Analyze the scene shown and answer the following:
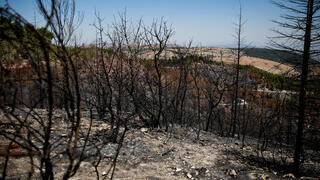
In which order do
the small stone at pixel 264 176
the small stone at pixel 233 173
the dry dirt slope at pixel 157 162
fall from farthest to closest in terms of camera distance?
the small stone at pixel 233 173 < the small stone at pixel 264 176 < the dry dirt slope at pixel 157 162

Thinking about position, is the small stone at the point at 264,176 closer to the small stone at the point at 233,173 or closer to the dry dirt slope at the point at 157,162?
the dry dirt slope at the point at 157,162

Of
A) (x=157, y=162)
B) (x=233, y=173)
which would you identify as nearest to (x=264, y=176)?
(x=233, y=173)

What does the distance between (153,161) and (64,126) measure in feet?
12.7

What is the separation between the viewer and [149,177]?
4625 mm

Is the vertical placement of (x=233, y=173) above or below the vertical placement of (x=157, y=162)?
below

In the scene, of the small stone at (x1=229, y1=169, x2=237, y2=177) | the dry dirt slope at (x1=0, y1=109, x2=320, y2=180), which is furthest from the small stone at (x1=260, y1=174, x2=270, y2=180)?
the small stone at (x1=229, y1=169, x2=237, y2=177)

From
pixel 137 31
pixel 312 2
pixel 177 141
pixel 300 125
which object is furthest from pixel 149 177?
pixel 312 2

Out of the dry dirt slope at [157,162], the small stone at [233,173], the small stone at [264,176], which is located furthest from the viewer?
the small stone at [233,173]

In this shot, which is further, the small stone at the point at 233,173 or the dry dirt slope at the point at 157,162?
the small stone at the point at 233,173

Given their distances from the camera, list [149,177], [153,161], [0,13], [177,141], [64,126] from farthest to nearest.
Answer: [177,141], [64,126], [153,161], [149,177], [0,13]

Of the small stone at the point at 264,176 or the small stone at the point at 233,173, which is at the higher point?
the small stone at the point at 264,176

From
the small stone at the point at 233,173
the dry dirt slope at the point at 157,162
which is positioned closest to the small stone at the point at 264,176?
the dry dirt slope at the point at 157,162

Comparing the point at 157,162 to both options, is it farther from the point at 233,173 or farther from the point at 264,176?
the point at 264,176

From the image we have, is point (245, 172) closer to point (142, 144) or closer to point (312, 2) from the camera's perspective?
point (142, 144)
